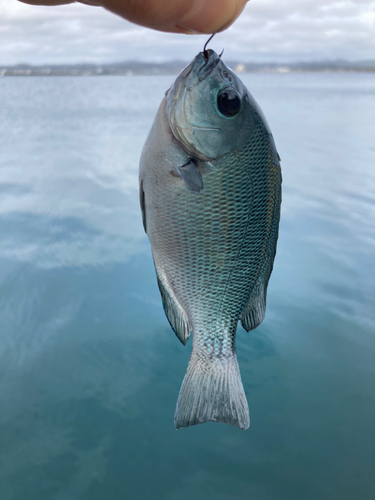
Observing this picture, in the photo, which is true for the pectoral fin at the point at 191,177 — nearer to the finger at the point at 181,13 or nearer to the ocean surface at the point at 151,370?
the finger at the point at 181,13

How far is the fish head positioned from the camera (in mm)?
1026

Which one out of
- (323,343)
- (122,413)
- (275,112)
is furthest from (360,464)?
(275,112)

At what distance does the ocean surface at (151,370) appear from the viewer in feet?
8.45

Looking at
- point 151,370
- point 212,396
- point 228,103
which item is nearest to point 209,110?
Answer: point 228,103

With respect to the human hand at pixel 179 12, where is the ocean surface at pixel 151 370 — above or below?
below

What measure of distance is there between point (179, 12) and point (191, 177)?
359 mm

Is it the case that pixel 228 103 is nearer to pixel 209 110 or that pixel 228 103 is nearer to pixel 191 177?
pixel 209 110

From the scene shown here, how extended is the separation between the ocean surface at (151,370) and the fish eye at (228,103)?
Result: 2250 millimetres

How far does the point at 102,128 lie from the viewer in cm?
1257

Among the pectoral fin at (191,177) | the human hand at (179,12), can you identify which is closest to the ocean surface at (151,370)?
the pectoral fin at (191,177)

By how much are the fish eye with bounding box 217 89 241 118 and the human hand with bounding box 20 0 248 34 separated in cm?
15

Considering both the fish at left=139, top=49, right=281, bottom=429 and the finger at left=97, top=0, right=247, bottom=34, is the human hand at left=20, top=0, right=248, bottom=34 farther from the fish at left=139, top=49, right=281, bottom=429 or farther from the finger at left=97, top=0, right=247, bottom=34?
the fish at left=139, top=49, right=281, bottom=429

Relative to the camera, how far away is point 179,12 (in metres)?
0.84

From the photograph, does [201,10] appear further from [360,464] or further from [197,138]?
[360,464]
